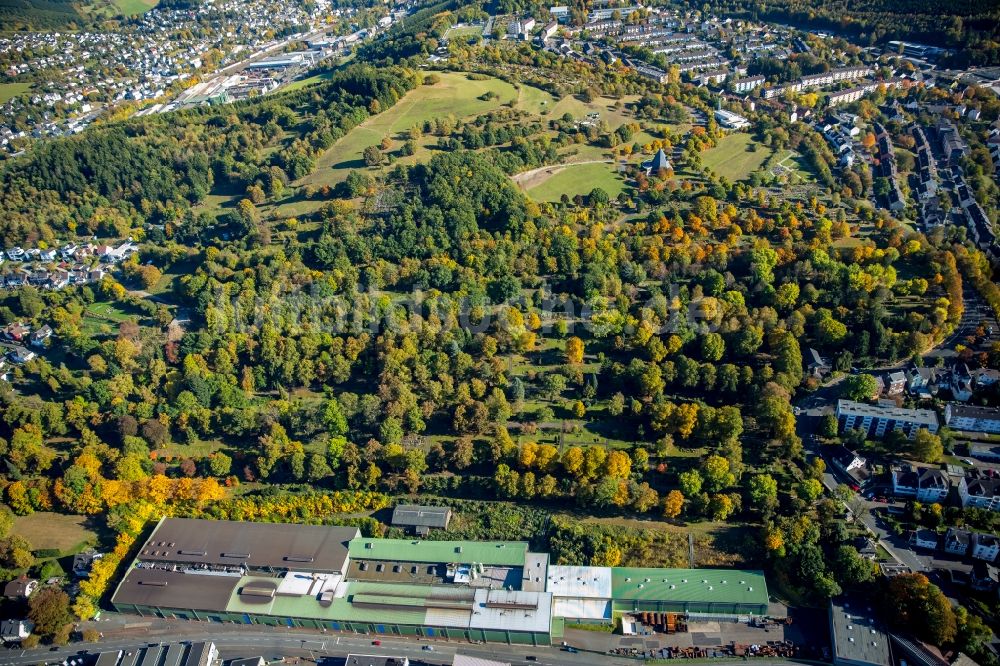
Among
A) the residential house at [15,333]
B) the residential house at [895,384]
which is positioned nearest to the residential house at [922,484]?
the residential house at [895,384]

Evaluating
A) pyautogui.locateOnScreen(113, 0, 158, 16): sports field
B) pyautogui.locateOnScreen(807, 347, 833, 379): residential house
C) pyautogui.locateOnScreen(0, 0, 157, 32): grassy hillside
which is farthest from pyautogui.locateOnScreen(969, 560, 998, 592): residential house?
pyautogui.locateOnScreen(113, 0, 158, 16): sports field

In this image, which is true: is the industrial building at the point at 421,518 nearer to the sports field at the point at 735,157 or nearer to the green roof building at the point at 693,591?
the green roof building at the point at 693,591

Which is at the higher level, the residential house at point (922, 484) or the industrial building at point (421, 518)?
the residential house at point (922, 484)

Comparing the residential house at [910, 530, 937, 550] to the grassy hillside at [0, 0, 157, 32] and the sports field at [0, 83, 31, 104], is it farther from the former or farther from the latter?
the grassy hillside at [0, 0, 157, 32]

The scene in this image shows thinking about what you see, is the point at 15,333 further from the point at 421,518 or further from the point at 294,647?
the point at 421,518

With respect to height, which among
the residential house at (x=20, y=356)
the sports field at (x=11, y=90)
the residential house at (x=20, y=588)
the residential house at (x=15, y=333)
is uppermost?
the sports field at (x=11, y=90)
